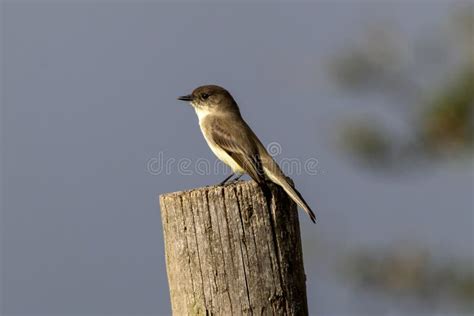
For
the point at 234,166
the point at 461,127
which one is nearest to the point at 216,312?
the point at 234,166

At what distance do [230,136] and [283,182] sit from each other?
2368mm

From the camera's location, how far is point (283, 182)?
609cm

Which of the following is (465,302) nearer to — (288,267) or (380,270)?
(380,270)

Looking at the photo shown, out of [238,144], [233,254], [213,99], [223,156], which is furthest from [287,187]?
[213,99]

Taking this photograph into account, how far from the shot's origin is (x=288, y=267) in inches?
199

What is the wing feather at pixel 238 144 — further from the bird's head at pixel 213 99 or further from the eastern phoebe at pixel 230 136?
the bird's head at pixel 213 99

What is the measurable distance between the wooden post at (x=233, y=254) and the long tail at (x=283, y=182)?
1.65 feet

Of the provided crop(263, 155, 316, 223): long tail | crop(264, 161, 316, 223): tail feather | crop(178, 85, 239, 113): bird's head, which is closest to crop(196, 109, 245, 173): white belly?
crop(178, 85, 239, 113): bird's head

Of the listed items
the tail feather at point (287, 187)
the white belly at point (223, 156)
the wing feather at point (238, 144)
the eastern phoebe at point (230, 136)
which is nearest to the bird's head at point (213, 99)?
the eastern phoebe at point (230, 136)

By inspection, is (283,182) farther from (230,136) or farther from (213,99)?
(213,99)

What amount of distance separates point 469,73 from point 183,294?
6951 millimetres

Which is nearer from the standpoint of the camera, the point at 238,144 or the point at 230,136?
the point at 238,144

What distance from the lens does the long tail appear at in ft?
18.8

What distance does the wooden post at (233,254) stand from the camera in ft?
16.2
